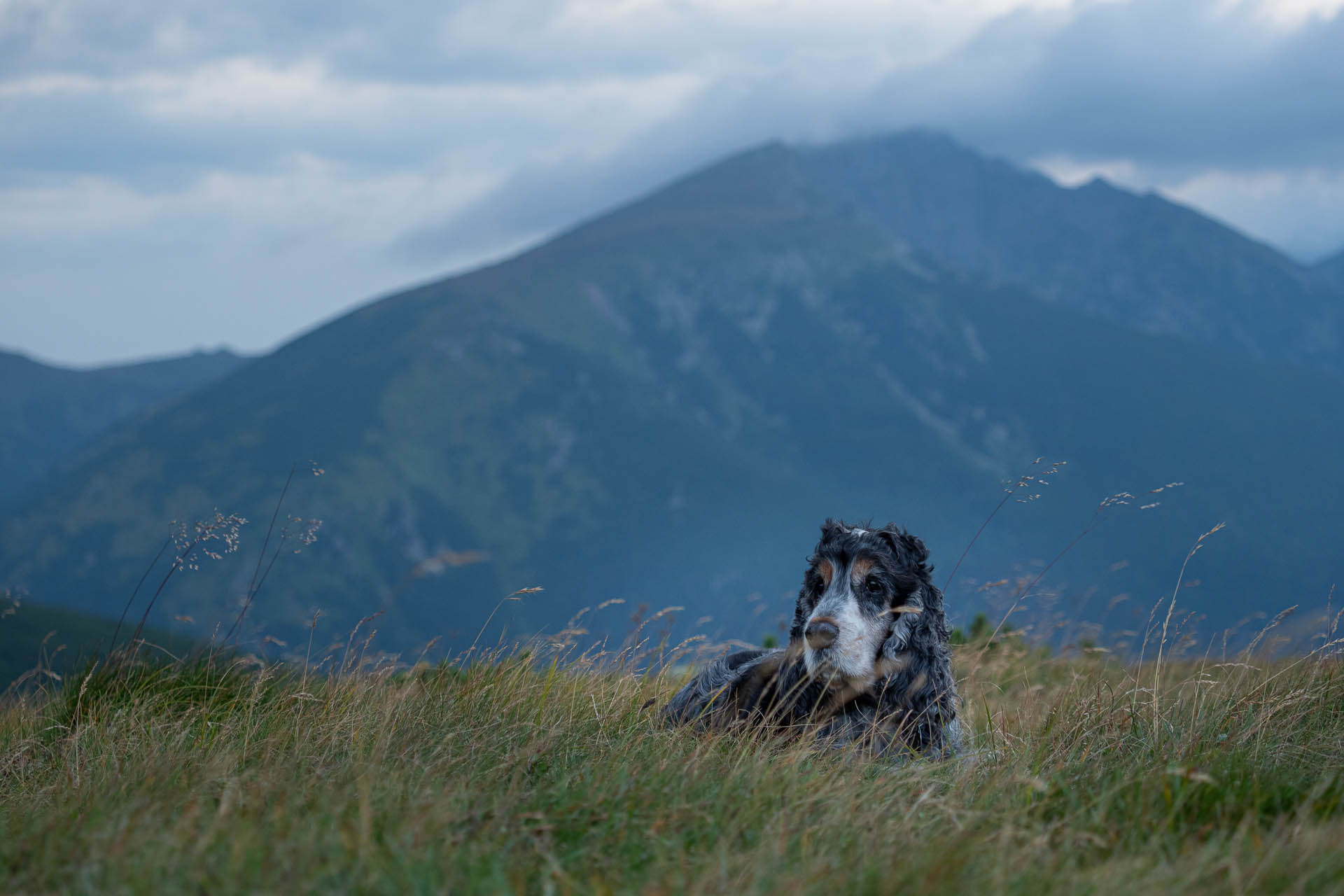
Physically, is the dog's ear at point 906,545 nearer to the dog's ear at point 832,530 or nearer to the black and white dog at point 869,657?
the black and white dog at point 869,657

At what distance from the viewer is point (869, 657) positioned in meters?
4.71

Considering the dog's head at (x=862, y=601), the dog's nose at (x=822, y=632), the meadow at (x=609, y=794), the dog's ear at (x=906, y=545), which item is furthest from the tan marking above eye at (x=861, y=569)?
the meadow at (x=609, y=794)

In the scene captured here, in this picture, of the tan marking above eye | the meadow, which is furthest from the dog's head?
the meadow

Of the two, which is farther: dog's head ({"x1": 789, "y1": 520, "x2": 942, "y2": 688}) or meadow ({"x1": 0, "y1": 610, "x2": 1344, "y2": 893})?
dog's head ({"x1": 789, "y1": 520, "x2": 942, "y2": 688})

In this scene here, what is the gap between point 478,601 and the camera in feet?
599

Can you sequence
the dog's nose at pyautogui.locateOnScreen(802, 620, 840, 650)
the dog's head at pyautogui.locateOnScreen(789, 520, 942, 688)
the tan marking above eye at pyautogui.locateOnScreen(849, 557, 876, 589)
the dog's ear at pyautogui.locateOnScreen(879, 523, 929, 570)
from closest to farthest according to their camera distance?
the dog's nose at pyautogui.locateOnScreen(802, 620, 840, 650) → the dog's head at pyautogui.locateOnScreen(789, 520, 942, 688) → the tan marking above eye at pyautogui.locateOnScreen(849, 557, 876, 589) → the dog's ear at pyautogui.locateOnScreen(879, 523, 929, 570)

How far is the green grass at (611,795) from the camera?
2.94 meters

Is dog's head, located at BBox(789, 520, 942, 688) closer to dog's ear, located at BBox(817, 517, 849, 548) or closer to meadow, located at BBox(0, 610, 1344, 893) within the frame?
dog's ear, located at BBox(817, 517, 849, 548)

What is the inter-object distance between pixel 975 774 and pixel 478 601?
18331 centimetres

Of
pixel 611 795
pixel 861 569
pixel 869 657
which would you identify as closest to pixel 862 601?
pixel 861 569

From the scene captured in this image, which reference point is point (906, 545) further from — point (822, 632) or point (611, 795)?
point (611, 795)

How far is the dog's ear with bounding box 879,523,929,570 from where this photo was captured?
4.89 m

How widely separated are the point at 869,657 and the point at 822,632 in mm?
394

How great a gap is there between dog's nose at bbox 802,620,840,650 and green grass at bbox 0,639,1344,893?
17.4 inches
